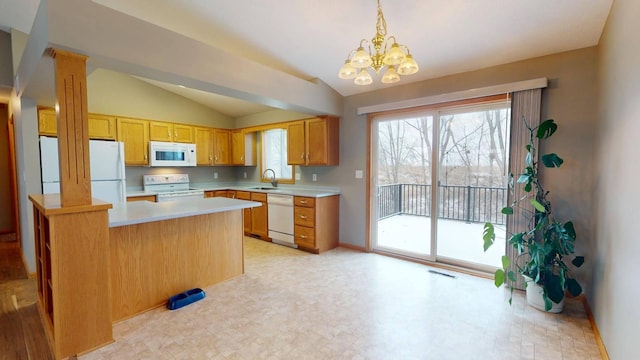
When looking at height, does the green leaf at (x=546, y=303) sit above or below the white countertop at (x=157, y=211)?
below

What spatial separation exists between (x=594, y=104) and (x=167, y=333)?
4.18 meters

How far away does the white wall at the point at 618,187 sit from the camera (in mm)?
1504

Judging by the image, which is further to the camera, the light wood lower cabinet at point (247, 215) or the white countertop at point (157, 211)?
the light wood lower cabinet at point (247, 215)

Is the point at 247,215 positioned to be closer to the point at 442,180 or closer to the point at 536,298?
the point at 442,180

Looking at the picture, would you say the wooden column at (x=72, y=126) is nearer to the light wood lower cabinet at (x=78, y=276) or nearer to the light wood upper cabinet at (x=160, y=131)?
the light wood lower cabinet at (x=78, y=276)

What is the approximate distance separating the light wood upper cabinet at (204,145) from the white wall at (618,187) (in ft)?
18.8

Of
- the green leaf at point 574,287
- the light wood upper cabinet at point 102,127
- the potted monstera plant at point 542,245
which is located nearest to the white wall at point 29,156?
the light wood upper cabinet at point 102,127

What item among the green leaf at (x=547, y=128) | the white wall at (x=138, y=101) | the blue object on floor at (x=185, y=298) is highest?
the white wall at (x=138, y=101)

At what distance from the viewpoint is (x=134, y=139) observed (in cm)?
470

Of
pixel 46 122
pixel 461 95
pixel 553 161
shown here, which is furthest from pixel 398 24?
pixel 46 122

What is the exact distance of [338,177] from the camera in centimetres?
454

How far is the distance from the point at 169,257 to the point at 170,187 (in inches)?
117

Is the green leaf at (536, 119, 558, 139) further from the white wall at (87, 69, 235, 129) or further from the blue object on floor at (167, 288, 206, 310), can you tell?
the white wall at (87, 69, 235, 129)

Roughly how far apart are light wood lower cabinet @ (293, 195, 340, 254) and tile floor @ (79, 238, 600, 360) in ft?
3.04
